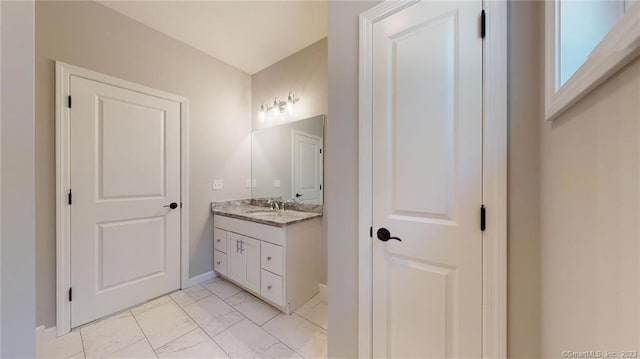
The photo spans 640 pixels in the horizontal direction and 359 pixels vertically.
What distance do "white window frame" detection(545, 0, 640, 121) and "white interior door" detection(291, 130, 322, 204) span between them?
5.75 ft

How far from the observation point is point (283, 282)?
73.4 inches

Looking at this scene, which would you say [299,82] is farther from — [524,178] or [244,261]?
[524,178]

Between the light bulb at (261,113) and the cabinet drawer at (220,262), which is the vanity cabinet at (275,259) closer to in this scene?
the cabinet drawer at (220,262)

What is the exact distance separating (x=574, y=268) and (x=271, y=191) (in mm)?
2580

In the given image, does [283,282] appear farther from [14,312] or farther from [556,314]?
Answer: [556,314]

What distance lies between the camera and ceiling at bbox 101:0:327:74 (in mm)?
1875

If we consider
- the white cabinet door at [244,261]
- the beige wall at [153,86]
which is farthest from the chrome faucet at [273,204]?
the white cabinet door at [244,261]

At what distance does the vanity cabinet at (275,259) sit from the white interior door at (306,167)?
1.11 ft

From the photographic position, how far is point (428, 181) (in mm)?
985

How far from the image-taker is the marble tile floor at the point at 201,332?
148 cm

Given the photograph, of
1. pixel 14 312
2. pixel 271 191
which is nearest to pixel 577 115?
pixel 14 312

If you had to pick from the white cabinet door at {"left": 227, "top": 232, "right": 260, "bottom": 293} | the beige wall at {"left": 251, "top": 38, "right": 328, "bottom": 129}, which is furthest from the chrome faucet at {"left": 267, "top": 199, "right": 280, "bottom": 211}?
the beige wall at {"left": 251, "top": 38, "right": 328, "bottom": 129}

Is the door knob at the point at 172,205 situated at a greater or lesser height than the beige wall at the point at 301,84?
lesser

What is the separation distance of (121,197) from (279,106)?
71.1 inches
